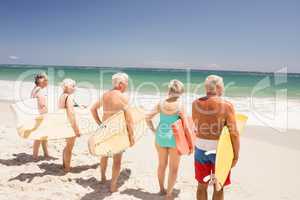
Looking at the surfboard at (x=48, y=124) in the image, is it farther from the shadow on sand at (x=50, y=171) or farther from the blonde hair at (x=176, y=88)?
the blonde hair at (x=176, y=88)

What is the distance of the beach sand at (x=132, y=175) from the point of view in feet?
14.4

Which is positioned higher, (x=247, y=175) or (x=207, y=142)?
(x=207, y=142)

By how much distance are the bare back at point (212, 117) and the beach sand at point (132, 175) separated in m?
1.38

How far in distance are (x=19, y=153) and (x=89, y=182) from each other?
209cm

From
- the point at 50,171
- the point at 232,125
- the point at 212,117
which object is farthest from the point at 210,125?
the point at 50,171

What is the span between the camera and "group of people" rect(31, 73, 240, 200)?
3.36 m

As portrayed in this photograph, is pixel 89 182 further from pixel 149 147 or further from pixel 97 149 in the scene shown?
pixel 149 147

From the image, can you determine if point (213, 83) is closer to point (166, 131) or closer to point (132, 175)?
point (166, 131)

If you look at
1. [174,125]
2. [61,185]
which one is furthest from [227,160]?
[61,185]

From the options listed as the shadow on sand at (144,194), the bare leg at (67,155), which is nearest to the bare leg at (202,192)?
the shadow on sand at (144,194)

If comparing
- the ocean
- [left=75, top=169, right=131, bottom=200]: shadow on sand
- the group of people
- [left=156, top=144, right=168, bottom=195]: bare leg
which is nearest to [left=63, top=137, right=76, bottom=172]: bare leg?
the group of people

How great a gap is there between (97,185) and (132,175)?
2.42 ft

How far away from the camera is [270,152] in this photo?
6.70 m

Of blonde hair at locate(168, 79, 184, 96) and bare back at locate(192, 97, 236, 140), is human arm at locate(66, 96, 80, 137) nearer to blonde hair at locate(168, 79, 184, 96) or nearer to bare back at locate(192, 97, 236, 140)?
blonde hair at locate(168, 79, 184, 96)
